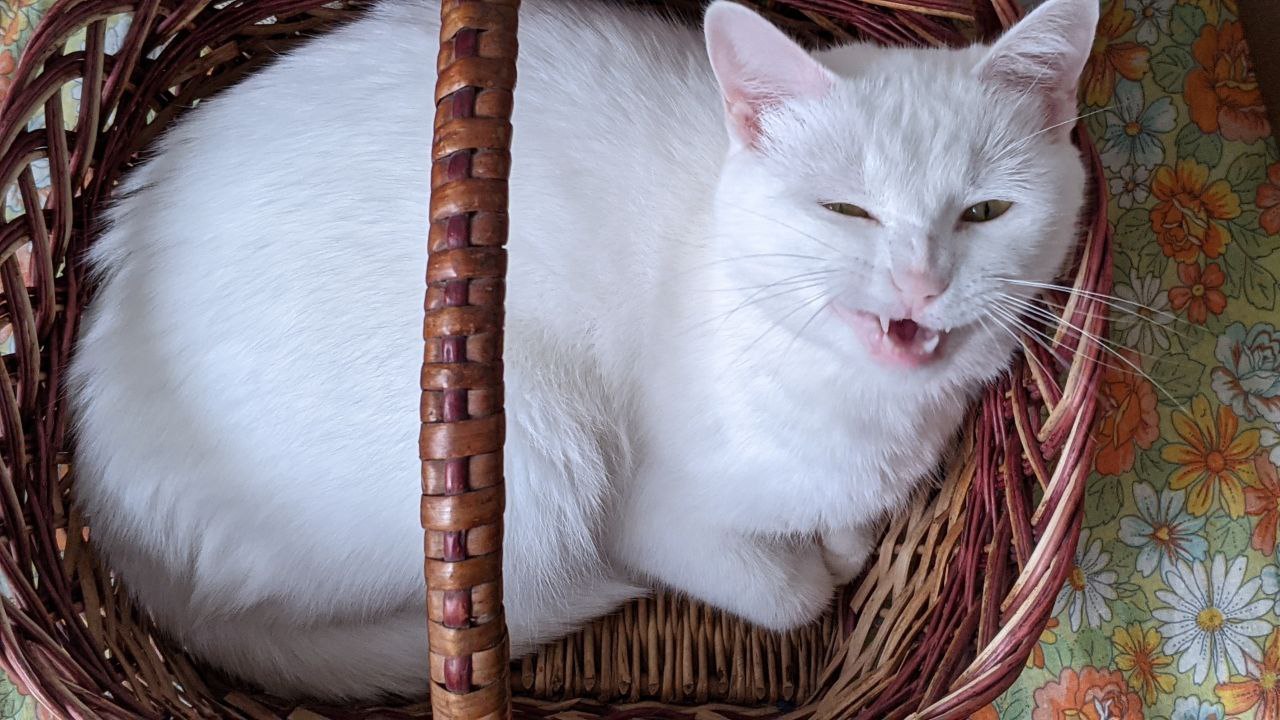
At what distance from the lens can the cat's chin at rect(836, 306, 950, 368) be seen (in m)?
0.78

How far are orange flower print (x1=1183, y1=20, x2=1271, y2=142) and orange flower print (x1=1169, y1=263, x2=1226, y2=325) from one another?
0.65 feet

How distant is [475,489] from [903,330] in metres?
0.41

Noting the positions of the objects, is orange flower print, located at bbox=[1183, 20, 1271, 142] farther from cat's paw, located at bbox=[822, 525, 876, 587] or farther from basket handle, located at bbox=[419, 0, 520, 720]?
basket handle, located at bbox=[419, 0, 520, 720]

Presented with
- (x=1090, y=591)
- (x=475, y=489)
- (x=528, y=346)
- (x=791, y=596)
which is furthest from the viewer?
(x=1090, y=591)

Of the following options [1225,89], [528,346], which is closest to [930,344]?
[528,346]

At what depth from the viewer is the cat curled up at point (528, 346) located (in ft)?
2.72

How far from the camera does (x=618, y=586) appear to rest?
1.09 metres

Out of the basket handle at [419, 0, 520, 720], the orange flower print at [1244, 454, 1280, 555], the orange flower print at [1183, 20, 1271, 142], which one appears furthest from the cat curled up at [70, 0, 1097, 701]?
the orange flower print at [1183, 20, 1271, 142]

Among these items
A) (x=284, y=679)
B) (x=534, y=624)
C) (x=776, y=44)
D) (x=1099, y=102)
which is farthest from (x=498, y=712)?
(x=1099, y=102)

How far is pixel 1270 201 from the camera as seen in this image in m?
1.21

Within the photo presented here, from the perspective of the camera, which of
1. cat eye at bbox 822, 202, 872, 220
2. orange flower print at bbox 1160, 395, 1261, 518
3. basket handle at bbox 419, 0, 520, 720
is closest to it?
basket handle at bbox 419, 0, 520, 720

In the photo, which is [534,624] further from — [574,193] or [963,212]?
[963,212]

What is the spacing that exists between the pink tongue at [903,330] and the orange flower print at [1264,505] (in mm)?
687

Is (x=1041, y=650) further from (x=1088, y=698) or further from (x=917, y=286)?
(x=917, y=286)
